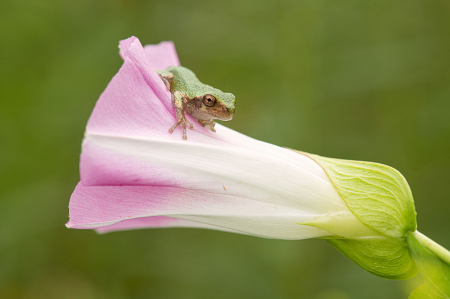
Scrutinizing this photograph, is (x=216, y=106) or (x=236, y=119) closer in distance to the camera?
(x=216, y=106)

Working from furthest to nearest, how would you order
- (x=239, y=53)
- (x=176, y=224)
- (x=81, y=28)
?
(x=239, y=53) → (x=81, y=28) → (x=176, y=224)

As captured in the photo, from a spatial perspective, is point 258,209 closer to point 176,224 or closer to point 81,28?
point 176,224

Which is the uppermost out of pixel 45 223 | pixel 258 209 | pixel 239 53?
pixel 239 53

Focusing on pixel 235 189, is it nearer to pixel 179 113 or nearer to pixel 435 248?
pixel 179 113

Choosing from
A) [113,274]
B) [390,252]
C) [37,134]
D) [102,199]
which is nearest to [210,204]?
[102,199]

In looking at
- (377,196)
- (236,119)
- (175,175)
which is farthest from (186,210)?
(236,119)

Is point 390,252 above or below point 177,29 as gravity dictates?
below

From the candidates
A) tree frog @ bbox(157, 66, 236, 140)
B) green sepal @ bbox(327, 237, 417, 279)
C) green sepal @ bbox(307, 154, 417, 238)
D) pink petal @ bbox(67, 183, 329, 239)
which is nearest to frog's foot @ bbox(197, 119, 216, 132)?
tree frog @ bbox(157, 66, 236, 140)
